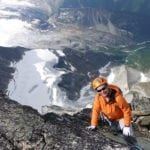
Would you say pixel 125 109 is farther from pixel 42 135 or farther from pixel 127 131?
pixel 42 135

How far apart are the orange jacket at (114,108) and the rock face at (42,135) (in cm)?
150

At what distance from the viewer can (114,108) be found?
27688 mm

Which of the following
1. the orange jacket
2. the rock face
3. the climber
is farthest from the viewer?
the orange jacket

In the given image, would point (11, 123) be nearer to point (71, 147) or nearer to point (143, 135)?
point (71, 147)

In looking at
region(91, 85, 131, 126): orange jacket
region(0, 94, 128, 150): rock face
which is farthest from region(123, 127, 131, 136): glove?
region(0, 94, 128, 150): rock face

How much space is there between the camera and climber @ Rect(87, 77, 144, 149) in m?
26.4

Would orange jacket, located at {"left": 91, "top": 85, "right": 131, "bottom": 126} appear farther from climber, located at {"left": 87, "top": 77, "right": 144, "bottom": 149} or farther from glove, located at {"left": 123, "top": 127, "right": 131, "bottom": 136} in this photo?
glove, located at {"left": 123, "top": 127, "right": 131, "bottom": 136}

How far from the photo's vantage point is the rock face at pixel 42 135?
25422 mm

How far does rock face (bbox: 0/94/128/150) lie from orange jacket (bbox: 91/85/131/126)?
4.91 feet

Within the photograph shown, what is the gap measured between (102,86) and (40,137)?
4495mm

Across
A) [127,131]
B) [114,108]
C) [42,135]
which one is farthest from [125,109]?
[42,135]

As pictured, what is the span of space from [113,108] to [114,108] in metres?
0.07

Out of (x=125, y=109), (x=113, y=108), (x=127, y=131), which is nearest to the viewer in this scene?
A: (x=127, y=131)

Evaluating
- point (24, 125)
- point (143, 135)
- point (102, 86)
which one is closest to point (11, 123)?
point (24, 125)
